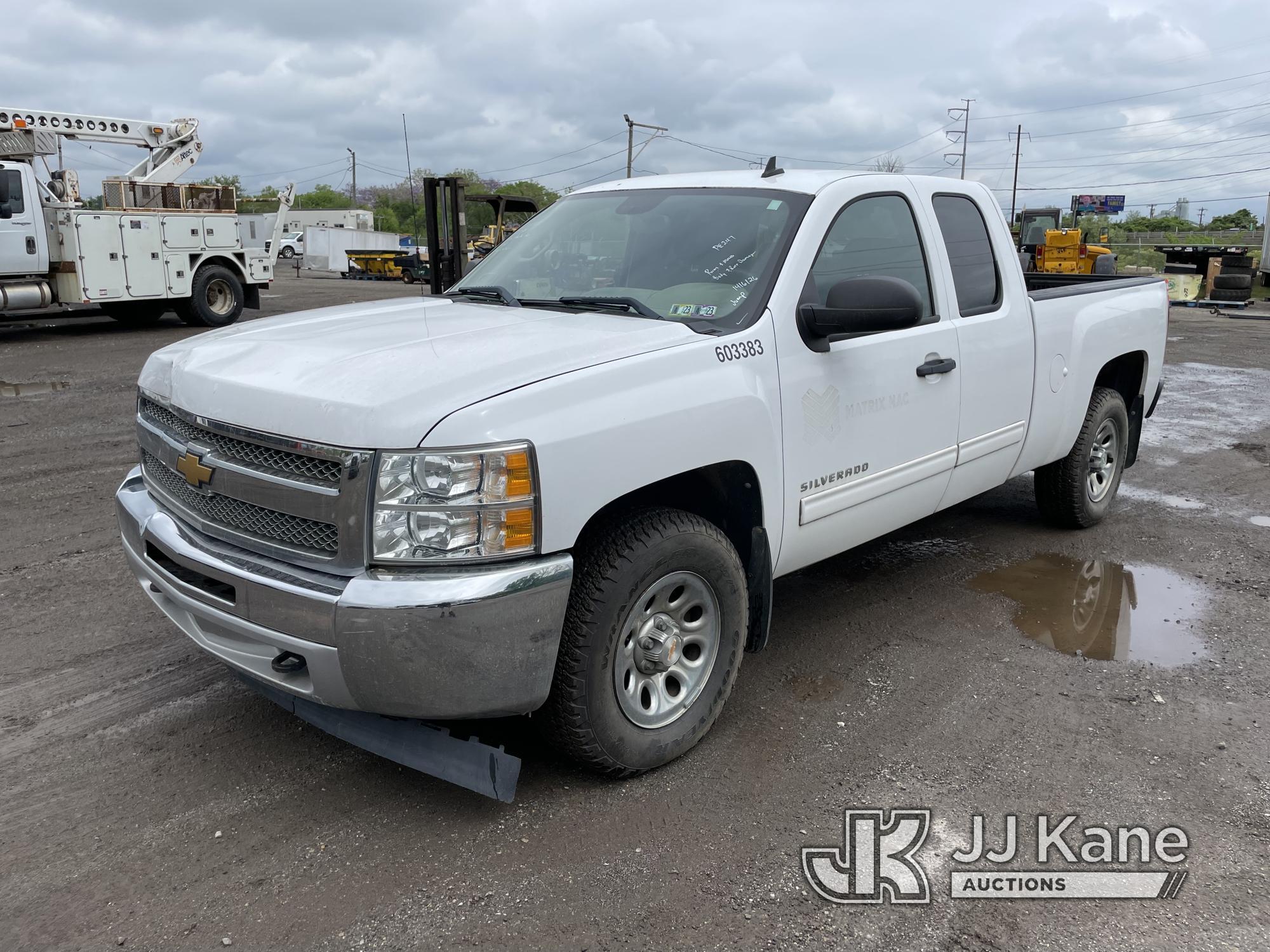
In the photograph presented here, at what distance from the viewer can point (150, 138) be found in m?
18.2

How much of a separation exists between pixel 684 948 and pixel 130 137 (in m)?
19.5

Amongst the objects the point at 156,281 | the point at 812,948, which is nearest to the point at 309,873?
the point at 812,948

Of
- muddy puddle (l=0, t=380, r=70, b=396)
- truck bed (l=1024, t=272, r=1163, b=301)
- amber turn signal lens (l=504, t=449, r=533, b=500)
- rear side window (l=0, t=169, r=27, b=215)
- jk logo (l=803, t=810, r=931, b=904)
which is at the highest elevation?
rear side window (l=0, t=169, r=27, b=215)

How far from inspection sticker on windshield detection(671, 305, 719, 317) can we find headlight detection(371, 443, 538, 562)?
1.10 m

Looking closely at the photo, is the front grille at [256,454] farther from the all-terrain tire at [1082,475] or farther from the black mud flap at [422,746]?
the all-terrain tire at [1082,475]

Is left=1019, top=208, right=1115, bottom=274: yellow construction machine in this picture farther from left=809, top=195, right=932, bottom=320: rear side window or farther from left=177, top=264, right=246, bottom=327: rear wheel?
left=809, top=195, right=932, bottom=320: rear side window

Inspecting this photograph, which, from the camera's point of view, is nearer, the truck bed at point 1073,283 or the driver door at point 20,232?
the truck bed at point 1073,283

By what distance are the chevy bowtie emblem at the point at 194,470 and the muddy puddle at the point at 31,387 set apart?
28.1 feet

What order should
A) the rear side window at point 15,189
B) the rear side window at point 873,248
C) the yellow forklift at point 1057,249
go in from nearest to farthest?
the rear side window at point 873,248 < the rear side window at point 15,189 < the yellow forklift at point 1057,249

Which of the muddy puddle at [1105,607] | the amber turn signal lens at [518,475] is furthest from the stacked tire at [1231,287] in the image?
the amber turn signal lens at [518,475]

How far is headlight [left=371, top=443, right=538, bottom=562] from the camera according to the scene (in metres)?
2.57

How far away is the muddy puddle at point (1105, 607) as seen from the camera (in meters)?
4.33

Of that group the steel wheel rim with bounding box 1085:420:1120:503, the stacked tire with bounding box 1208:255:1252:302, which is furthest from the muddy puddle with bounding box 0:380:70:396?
the stacked tire with bounding box 1208:255:1252:302

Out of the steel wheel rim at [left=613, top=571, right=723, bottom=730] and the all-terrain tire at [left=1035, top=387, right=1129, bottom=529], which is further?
the all-terrain tire at [left=1035, top=387, right=1129, bottom=529]
